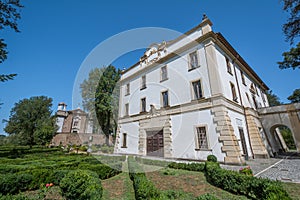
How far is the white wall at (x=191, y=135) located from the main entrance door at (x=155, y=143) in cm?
167

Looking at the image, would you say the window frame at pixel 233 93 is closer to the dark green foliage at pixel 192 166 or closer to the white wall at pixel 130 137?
the dark green foliage at pixel 192 166

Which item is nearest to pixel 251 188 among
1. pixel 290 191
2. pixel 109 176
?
pixel 290 191

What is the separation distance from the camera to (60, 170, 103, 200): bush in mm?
3695

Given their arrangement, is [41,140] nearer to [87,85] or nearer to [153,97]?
[87,85]

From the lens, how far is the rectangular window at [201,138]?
1110 cm

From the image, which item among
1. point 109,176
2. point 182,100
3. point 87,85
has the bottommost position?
point 109,176

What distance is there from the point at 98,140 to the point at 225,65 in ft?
110

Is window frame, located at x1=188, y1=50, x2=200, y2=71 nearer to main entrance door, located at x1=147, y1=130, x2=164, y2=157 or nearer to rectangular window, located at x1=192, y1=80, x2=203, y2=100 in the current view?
rectangular window, located at x1=192, y1=80, x2=203, y2=100

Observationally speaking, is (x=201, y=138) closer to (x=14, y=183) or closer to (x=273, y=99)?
(x=14, y=183)

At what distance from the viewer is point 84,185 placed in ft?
12.8

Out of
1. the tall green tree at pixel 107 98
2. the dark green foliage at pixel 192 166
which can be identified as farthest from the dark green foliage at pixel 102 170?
the tall green tree at pixel 107 98

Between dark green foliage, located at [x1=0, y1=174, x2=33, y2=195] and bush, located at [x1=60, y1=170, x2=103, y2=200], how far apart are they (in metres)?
3.12

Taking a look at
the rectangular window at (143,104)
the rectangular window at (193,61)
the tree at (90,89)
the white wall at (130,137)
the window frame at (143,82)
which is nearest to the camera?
the rectangular window at (193,61)

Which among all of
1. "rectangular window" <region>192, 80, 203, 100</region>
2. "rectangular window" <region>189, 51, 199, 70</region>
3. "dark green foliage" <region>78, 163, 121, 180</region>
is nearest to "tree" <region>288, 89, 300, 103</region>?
"rectangular window" <region>189, 51, 199, 70</region>
